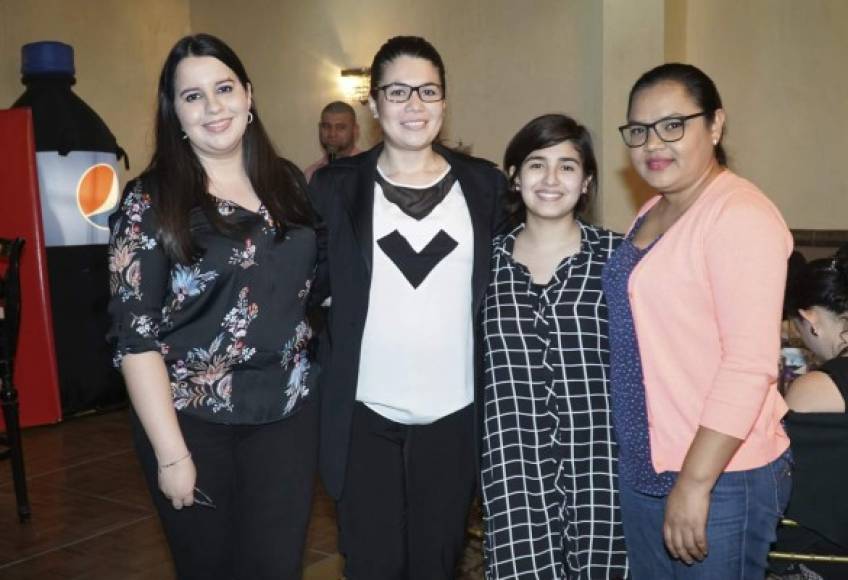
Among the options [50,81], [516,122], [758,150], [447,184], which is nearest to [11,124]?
[50,81]

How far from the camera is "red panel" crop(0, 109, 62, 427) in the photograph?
5.51m

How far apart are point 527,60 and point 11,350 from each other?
14.4 ft

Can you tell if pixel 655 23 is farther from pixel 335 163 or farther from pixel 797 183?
pixel 335 163

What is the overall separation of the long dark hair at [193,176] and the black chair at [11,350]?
2.23 m

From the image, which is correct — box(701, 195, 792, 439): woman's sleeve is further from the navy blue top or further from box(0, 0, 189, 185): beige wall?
box(0, 0, 189, 185): beige wall

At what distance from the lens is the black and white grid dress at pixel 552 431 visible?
219cm

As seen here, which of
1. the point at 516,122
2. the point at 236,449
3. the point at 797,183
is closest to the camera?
the point at 236,449

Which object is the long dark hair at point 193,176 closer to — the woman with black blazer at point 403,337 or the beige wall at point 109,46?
the woman with black blazer at point 403,337

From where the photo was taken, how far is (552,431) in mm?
2221

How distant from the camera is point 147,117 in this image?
27.8 feet

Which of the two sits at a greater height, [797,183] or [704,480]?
[797,183]

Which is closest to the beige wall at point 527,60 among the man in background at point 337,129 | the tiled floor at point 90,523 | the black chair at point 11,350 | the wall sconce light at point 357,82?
the wall sconce light at point 357,82

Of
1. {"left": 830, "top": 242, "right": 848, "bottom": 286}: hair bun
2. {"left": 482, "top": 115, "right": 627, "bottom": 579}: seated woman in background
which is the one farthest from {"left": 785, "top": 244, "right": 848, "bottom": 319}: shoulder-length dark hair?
{"left": 482, "top": 115, "right": 627, "bottom": 579}: seated woman in background

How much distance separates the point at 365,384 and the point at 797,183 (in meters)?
4.46
